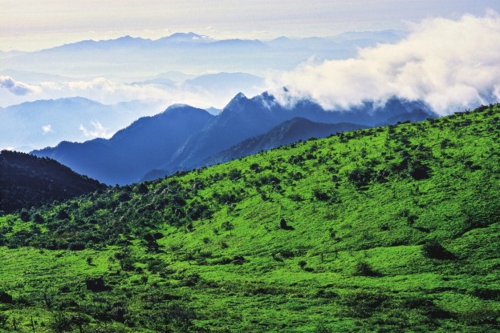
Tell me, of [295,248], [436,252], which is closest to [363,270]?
[436,252]

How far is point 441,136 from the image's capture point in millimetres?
125438

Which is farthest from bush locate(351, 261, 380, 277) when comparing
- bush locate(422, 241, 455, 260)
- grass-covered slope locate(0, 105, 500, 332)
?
bush locate(422, 241, 455, 260)

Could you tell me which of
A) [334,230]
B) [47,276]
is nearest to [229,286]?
[334,230]

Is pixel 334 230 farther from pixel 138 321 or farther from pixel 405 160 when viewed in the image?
pixel 138 321

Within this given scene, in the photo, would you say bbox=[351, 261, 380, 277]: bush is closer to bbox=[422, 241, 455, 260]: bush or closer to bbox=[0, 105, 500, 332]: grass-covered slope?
bbox=[0, 105, 500, 332]: grass-covered slope

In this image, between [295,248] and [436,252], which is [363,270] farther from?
[295,248]

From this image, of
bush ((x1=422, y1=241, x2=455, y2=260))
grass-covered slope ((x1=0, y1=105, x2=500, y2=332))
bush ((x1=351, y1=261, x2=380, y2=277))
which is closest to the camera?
grass-covered slope ((x1=0, y1=105, x2=500, y2=332))

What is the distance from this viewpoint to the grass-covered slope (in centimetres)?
6075

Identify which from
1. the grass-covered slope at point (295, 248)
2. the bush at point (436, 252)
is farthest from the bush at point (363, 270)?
the bush at point (436, 252)

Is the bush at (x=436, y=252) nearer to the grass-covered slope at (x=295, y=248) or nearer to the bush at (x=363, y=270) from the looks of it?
the grass-covered slope at (x=295, y=248)

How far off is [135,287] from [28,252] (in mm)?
44210

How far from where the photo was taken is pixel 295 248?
8938cm

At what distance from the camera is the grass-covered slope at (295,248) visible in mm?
60750

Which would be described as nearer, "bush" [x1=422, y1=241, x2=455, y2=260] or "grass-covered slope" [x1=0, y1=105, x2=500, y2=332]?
"grass-covered slope" [x1=0, y1=105, x2=500, y2=332]
